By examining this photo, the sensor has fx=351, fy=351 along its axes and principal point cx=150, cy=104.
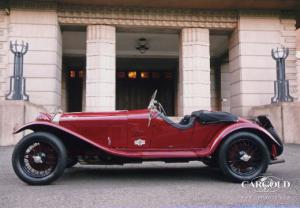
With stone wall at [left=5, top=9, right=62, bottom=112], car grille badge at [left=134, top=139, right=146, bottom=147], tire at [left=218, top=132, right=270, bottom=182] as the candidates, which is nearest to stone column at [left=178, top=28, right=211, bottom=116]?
stone wall at [left=5, top=9, right=62, bottom=112]

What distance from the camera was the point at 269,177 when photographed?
5.00m

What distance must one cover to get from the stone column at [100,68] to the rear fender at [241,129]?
8781mm

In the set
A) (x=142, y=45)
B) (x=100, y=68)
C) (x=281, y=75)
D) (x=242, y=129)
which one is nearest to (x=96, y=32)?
(x=100, y=68)

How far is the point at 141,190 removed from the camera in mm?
4250

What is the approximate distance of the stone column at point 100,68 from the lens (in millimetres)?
13188

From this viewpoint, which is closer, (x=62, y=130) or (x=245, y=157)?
(x=62, y=130)

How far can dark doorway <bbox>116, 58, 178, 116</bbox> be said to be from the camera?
20.0 metres

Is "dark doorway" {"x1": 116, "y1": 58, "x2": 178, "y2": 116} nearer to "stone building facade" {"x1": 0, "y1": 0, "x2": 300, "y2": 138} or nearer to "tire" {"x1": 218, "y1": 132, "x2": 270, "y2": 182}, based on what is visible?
"stone building facade" {"x1": 0, "y1": 0, "x2": 300, "y2": 138}

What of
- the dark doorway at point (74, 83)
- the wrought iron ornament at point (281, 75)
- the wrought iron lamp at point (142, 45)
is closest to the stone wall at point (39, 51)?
the wrought iron lamp at point (142, 45)

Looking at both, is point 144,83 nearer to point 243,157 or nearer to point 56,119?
point 56,119

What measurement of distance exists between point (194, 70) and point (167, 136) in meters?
9.29

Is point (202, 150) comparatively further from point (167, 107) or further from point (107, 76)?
point (167, 107)

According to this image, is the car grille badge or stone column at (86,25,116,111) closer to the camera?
the car grille badge

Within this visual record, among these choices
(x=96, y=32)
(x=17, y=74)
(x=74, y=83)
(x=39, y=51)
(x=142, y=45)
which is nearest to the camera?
→ (x=17, y=74)
